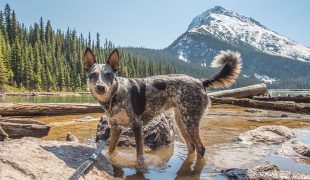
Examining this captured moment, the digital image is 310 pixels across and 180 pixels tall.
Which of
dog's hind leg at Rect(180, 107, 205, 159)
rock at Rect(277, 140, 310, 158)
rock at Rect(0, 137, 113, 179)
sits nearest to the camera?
rock at Rect(0, 137, 113, 179)

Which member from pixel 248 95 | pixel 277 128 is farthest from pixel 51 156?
pixel 248 95

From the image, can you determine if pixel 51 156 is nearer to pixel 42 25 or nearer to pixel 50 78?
pixel 50 78

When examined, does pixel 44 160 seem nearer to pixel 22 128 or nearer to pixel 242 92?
pixel 22 128

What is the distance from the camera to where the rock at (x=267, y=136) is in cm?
1074

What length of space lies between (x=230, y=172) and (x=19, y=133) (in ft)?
21.1

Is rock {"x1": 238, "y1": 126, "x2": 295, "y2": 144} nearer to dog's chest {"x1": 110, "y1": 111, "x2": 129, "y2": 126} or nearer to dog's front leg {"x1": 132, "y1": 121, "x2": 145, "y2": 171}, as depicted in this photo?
dog's front leg {"x1": 132, "y1": 121, "x2": 145, "y2": 171}

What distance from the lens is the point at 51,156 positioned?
5754mm

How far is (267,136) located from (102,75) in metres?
6.63

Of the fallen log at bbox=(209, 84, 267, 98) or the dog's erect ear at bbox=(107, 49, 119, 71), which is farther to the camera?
the fallen log at bbox=(209, 84, 267, 98)

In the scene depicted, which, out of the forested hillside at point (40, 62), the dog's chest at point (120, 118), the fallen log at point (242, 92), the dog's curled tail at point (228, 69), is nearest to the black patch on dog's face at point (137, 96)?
the dog's chest at point (120, 118)

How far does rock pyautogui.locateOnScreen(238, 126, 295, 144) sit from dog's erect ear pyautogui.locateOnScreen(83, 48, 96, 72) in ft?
19.6

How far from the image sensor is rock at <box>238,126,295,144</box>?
10742 mm

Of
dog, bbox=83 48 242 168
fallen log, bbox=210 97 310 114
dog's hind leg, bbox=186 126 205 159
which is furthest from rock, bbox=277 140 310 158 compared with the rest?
fallen log, bbox=210 97 310 114

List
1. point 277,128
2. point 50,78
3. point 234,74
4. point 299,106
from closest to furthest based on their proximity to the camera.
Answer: point 234,74, point 277,128, point 299,106, point 50,78
